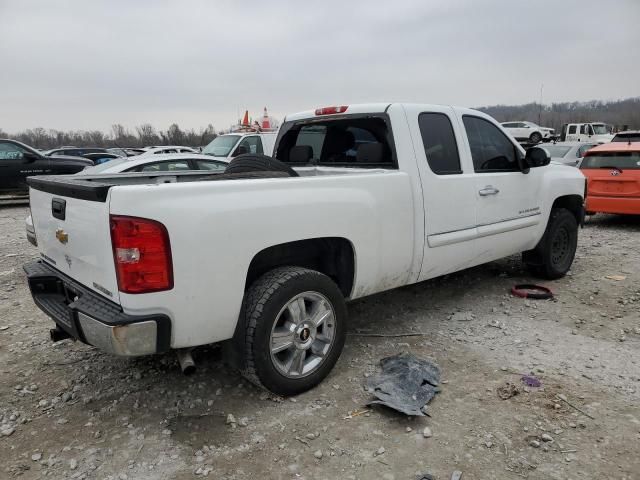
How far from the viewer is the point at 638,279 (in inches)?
221

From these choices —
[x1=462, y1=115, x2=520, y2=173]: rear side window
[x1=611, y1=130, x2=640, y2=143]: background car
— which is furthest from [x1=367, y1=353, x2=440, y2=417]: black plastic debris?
[x1=611, y1=130, x2=640, y2=143]: background car

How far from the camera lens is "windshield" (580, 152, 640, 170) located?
8.69m

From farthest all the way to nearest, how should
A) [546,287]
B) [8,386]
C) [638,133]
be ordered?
[638,133] < [546,287] < [8,386]

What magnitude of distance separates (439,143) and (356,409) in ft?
7.38

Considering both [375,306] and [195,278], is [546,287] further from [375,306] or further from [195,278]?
[195,278]

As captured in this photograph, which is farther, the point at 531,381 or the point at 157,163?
the point at 157,163

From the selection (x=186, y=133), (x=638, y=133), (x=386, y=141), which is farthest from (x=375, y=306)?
(x=186, y=133)

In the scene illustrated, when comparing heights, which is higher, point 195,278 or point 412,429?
point 195,278

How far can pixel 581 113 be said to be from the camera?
7819cm

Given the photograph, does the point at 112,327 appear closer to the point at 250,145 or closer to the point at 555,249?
the point at 555,249

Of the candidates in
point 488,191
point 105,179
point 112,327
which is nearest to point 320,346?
point 112,327

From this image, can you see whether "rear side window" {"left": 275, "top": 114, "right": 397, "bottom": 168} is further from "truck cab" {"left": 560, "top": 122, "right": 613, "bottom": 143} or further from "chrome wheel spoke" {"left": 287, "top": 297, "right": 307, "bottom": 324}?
"truck cab" {"left": 560, "top": 122, "right": 613, "bottom": 143}

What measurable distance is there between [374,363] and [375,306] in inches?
47.6

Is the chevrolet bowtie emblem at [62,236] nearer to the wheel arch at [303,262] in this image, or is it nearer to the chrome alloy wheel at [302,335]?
the wheel arch at [303,262]
